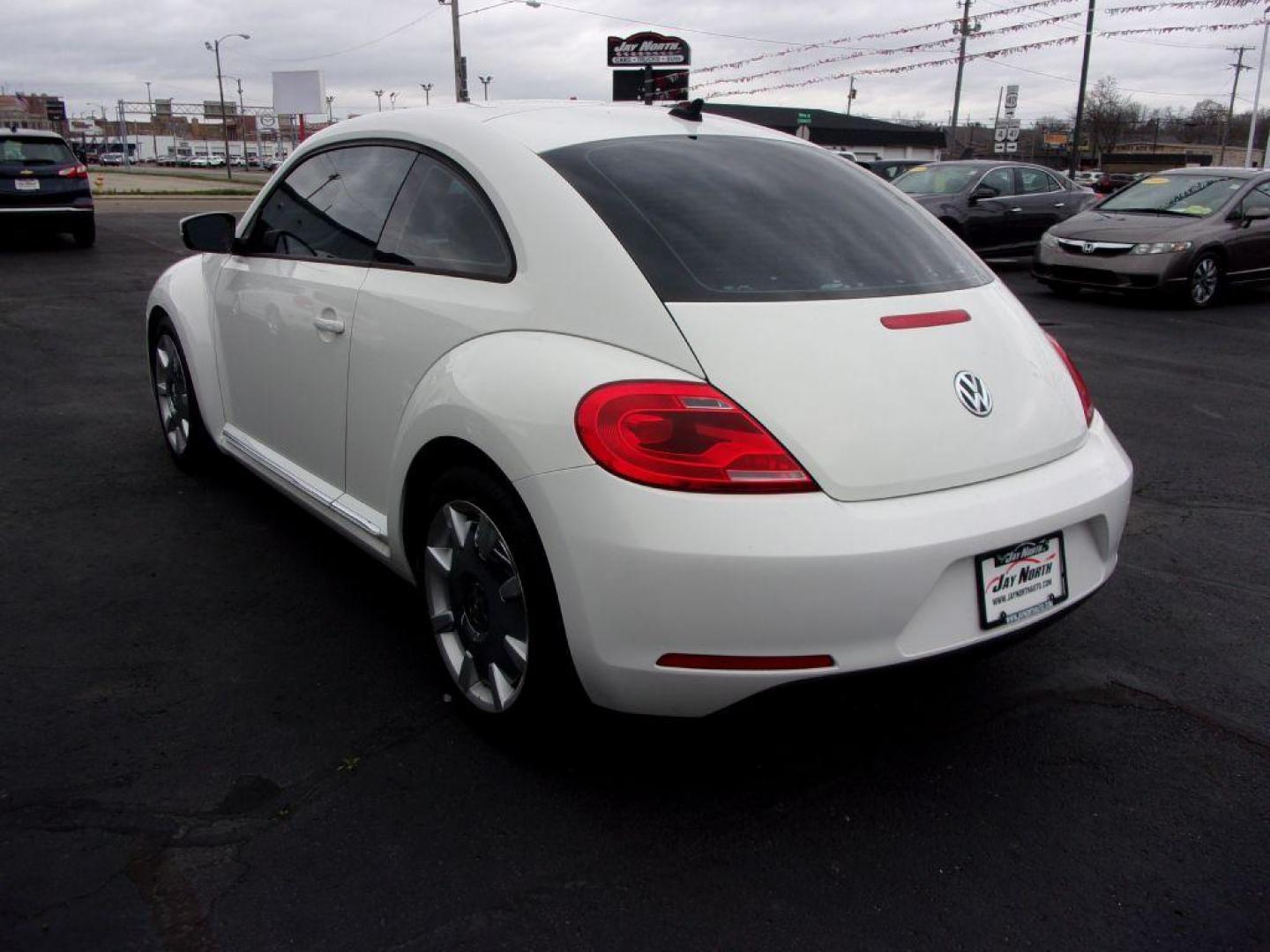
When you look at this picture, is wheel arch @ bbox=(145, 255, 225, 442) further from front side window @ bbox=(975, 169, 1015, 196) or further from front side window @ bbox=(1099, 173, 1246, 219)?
front side window @ bbox=(975, 169, 1015, 196)

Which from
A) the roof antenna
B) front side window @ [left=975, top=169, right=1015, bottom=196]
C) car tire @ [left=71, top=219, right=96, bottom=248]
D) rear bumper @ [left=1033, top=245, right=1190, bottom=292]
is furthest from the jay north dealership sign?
the roof antenna

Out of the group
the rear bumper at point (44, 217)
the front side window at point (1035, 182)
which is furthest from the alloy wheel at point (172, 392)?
the front side window at point (1035, 182)

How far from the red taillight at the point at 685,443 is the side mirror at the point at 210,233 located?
2544 millimetres

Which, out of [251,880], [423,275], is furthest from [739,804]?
[423,275]

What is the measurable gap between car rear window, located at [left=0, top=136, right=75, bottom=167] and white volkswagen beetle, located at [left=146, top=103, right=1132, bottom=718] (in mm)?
13825

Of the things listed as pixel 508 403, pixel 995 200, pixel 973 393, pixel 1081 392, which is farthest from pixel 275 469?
pixel 995 200

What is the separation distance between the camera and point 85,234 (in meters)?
15.4

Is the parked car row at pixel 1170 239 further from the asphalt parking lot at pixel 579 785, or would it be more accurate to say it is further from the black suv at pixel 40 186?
the black suv at pixel 40 186

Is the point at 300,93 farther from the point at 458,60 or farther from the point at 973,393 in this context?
the point at 973,393

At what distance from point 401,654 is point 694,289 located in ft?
5.13

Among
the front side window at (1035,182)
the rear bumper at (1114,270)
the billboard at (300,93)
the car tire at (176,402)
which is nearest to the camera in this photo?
the car tire at (176,402)

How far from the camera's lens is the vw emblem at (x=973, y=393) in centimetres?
246

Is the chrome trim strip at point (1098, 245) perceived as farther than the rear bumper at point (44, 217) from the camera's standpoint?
No

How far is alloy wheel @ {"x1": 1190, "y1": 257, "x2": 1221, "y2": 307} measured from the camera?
36.6 feet
